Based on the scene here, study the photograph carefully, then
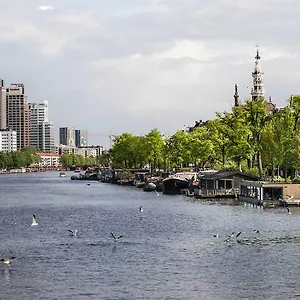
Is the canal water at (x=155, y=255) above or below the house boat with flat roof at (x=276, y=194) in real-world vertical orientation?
below

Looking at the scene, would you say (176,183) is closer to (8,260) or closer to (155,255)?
(155,255)

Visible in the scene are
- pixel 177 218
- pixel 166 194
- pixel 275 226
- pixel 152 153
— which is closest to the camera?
pixel 275 226


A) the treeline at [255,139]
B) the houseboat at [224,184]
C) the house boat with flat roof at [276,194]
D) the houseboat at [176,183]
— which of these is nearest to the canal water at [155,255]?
the house boat with flat roof at [276,194]

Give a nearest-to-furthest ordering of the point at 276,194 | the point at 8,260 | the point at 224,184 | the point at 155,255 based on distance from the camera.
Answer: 1. the point at 8,260
2. the point at 155,255
3. the point at 276,194
4. the point at 224,184

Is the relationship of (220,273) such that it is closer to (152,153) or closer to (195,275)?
(195,275)

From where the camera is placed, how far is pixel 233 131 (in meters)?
127

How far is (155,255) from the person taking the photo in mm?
57344

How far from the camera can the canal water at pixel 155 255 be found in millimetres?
45781

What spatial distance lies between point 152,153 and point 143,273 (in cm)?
13732

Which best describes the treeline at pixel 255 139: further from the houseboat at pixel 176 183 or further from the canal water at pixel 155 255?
the canal water at pixel 155 255

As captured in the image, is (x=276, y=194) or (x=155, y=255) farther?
(x=276, y=194)

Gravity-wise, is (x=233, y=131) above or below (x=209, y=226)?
above

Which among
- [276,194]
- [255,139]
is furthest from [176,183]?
[276,194]

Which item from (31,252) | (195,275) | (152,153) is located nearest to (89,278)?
(195,275)
